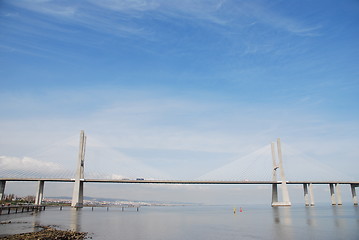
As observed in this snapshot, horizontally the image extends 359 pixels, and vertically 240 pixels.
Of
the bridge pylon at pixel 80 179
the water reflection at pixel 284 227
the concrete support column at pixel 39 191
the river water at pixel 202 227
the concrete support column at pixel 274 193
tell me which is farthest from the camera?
the concrete support column at pixel 274 193

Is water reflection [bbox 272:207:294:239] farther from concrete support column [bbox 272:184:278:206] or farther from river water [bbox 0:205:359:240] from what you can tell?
concrete support column [bbox 272:184:278:206]

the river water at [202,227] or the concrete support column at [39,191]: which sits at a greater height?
the concrete support column at [39,191]

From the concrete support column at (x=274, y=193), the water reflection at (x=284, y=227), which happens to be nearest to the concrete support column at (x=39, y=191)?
the water reflection at (x=284, y=227)

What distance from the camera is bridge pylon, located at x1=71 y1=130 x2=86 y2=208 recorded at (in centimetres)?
8343

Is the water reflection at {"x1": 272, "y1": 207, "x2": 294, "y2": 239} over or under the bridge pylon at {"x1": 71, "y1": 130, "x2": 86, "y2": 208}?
under

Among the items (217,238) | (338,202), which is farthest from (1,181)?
(338,202)

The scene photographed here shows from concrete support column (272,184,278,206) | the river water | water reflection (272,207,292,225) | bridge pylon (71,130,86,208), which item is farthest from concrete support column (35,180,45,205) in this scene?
concrete support column (272,184,278,206)

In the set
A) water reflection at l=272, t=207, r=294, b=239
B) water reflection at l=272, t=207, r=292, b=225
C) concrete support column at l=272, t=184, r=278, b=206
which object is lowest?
water reflection at l=272, t=207, r=292, b=225

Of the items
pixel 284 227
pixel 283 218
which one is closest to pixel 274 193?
pixel 283 218

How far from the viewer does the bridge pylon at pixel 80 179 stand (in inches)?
3285

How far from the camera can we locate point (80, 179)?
3339 inches

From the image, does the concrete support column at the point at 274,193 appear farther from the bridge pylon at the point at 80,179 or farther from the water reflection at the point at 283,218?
the bridge pylon at the point at 80,179

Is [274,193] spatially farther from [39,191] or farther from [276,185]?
[39,191]

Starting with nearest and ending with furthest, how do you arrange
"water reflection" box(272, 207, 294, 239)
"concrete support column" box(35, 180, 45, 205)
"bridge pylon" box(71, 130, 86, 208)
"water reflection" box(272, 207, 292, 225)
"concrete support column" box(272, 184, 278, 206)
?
"water reflection" box(272, 207, 294, 239), "water reflection" box(272, 207, 292, 225), "bridge pylon" box(71, 130, 86, 208), "concrete support column" box(35, 180, 45, 205), "concrete support column" box(272, 184, 278, 206)
